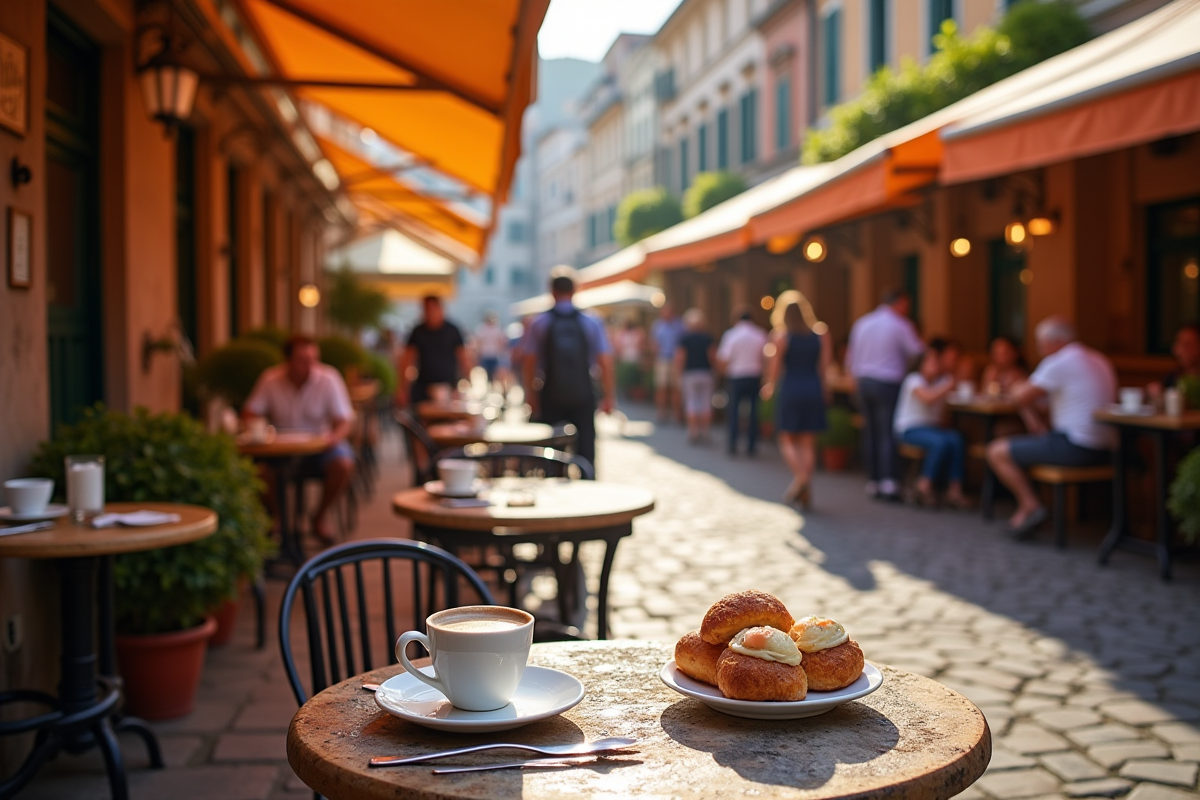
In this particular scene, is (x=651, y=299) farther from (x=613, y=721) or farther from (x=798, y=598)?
(x=613, y=721)

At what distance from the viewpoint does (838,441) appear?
1291 cm

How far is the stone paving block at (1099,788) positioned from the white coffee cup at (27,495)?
341 centimetres

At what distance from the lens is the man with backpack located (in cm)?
771

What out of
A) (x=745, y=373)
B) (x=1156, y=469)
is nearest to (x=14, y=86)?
(x=1156, y=469)

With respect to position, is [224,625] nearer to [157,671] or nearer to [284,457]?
[157,671]

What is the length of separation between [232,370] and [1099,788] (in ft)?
20.2

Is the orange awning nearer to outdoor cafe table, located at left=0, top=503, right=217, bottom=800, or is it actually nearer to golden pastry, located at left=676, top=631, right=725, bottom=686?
outdoor cafe table, located at left=0, top=503, right=217, bottom=800

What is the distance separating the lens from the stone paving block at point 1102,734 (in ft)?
Result: 14.0

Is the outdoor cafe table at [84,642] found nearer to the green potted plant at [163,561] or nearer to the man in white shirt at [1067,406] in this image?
the green potted plant at [163,561]

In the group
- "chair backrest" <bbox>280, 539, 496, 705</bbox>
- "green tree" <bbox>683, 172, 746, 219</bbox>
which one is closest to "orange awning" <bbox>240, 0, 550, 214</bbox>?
"chair backrest" <bbox>280, 539, 496, 705</bbox>

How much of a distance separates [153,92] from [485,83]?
2072mm

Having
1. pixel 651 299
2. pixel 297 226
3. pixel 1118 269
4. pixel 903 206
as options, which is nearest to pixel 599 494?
pixel 1118 269

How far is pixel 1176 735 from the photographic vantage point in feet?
14.1

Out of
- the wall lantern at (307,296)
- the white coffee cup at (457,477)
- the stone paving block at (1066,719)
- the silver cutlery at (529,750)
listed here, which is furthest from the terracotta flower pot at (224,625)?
the wall lantern at (307,296)
